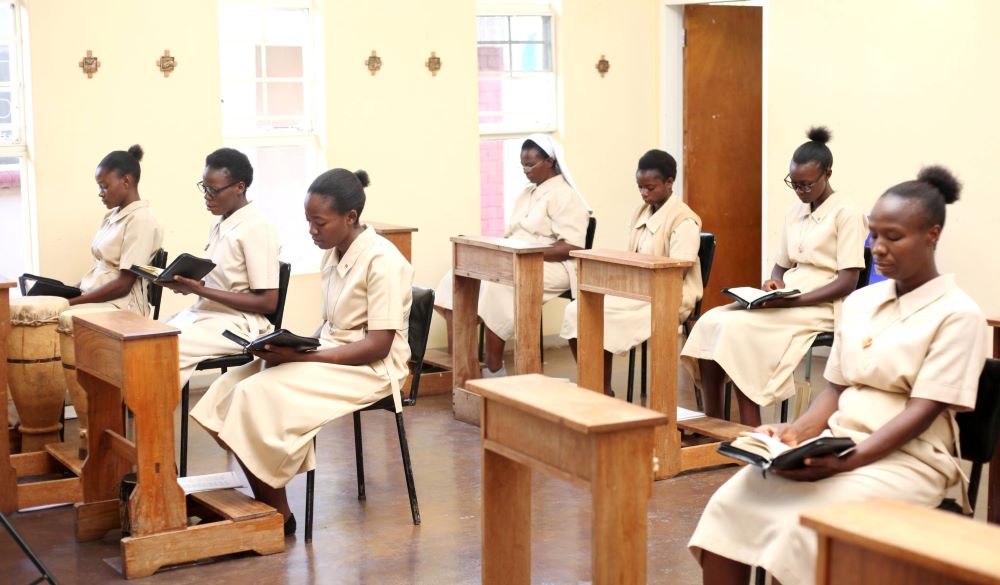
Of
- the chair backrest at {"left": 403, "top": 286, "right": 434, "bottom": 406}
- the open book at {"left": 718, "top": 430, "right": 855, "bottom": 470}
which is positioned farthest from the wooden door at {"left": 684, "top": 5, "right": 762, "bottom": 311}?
the open book at {"left": 718, "top": 430, "right": 855, "bottom": 470}

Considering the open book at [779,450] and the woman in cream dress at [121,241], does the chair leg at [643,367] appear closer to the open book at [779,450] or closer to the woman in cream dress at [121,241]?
the woman in cream dress at [121,241]

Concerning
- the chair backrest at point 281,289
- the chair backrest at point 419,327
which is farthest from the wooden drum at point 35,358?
the chair backrest at point 419,327

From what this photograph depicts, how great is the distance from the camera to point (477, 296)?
20.7ft

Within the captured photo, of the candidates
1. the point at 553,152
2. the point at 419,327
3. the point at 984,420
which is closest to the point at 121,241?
the point at 419,327

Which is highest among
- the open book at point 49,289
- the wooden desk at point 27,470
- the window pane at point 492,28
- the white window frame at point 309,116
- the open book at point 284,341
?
the window pane at point 492,28

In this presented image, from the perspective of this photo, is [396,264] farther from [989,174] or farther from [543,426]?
[989,174]

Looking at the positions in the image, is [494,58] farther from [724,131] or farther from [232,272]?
[232,272]

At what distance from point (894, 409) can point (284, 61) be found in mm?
5002

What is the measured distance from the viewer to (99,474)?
4.50m

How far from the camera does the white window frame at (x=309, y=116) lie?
7129 millimetres

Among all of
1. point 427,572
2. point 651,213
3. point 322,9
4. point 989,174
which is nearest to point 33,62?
point 322,9

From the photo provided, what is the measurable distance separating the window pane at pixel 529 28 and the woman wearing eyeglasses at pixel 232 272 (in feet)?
11.1

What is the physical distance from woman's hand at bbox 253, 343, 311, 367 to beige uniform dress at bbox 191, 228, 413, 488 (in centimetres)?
3

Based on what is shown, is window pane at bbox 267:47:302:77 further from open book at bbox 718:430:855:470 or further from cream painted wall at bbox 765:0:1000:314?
open book at bbox 718:430:855:470
